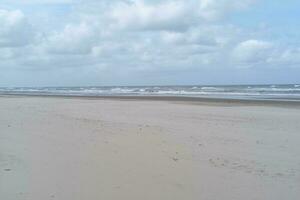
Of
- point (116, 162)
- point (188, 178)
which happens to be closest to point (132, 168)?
point (116, 162)

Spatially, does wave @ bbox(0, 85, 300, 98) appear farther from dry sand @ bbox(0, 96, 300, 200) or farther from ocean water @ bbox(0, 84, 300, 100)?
dry sand @ bbox(0, 96, 300, 200)

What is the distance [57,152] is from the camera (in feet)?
26.8

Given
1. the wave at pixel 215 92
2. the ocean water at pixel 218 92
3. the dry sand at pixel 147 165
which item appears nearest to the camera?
the dry sand at pixel 147 165

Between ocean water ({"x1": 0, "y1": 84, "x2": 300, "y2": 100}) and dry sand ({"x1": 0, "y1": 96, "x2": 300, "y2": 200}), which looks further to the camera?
ocean water ({"x1": 0, "y1": 84, "x2": 300, "y2": 100})

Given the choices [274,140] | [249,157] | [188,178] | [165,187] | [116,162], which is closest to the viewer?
[165,187]

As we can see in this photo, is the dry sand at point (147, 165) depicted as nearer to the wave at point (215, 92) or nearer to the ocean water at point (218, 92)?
the ocean water at point (218, 92)

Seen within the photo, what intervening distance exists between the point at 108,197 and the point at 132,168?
1.61 m

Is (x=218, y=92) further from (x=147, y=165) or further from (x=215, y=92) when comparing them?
(x=147, y=165)

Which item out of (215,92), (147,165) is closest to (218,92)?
(215,92)

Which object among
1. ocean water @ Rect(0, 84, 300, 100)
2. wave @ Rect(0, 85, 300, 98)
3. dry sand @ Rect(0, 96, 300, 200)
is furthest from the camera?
wave @ Rect(0, 85, 300, 98)

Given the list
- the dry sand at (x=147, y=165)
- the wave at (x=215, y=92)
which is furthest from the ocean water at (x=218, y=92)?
the dry sand at (x=147, y=165)

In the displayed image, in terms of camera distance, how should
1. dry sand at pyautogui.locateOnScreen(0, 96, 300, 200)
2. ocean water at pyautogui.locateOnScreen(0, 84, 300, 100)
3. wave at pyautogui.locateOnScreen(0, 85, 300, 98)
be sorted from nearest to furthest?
1. dry sand at pyautogui.locateOnScreen(0, 96, 300, 200)
2. ocean water at pyautogui.locateOnScreen(0, 84, 300, 100)
3. wave at pyautogui.locateOnScreen(0, 85, 300, 98)

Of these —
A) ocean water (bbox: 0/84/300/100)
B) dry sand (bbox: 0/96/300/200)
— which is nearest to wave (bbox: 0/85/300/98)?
ocean water (bbox: 0/84/300/100)

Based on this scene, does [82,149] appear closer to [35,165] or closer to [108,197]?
[35,165]
